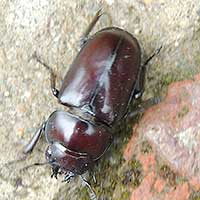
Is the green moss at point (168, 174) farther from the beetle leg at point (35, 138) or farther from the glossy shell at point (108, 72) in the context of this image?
the beetle leg at point (35, 138)

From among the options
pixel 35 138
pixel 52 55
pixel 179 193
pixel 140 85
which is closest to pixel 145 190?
pixel 179 193

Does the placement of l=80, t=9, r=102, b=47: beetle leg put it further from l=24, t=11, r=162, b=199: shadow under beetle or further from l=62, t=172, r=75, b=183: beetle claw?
l=62, t=172, r=75, b=183: beetle claw

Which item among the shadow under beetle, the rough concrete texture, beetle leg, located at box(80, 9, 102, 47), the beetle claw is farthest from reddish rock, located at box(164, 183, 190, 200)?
beetle leg, located at box(80, 9, 102, 47)

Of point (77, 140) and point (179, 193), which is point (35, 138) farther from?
point (179, 193)

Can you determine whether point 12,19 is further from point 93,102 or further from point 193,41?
point 193,41

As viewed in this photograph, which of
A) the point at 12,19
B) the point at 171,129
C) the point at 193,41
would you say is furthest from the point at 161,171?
the point at 12,19

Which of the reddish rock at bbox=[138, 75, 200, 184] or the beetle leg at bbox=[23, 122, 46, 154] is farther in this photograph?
the beetle leg at bbox=[23, 122, 46, 154]
